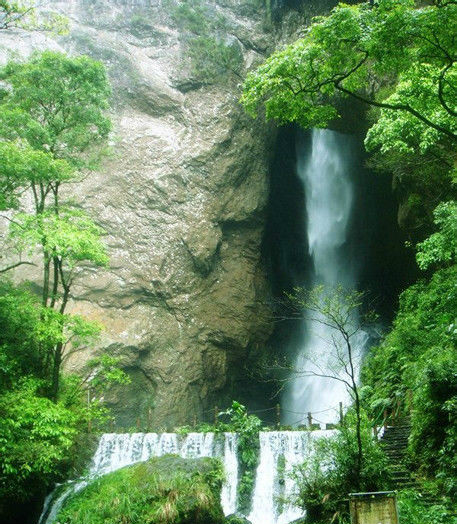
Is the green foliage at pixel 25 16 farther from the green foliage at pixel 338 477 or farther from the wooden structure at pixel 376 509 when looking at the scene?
the green foliage at pixel 338 477

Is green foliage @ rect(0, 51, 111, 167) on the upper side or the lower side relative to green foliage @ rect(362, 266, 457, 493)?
upper

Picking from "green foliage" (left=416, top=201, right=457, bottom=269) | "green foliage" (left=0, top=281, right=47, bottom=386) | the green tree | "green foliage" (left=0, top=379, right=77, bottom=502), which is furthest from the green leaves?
"green foliage" (left=416, top=201, right=457, bottom=269)

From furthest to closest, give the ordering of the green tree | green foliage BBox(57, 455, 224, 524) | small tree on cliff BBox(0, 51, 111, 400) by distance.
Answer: small tree on cliff BBox(0, 51, 111, 400) → green foliage BBox(57, 455, 224, 524) → the green tree

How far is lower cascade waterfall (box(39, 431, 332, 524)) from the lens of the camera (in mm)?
11883

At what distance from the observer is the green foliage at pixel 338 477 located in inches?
300

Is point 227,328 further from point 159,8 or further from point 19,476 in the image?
point 159,8

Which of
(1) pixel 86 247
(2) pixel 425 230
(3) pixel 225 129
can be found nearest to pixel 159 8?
(3) pixel 225 129

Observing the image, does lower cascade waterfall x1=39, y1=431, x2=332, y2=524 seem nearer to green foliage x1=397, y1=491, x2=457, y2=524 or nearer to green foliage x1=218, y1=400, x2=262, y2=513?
green foliage x1=218, y1=400, x2=262, y2=513

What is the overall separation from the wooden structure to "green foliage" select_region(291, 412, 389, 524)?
3091 millimetres

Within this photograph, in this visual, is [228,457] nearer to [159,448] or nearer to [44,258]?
[159,448]

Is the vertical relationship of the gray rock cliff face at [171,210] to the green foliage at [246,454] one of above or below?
above

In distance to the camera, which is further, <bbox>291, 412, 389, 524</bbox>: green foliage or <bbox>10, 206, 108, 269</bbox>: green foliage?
<bbox>10, 206, 108, 269</bbox>: green foliage

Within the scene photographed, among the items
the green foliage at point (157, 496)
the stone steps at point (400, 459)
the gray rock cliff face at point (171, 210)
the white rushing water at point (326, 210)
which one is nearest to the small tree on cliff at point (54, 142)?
the green foliage at point (157, 496)

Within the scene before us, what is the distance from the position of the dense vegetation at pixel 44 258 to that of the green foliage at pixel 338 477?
4.70 meters
